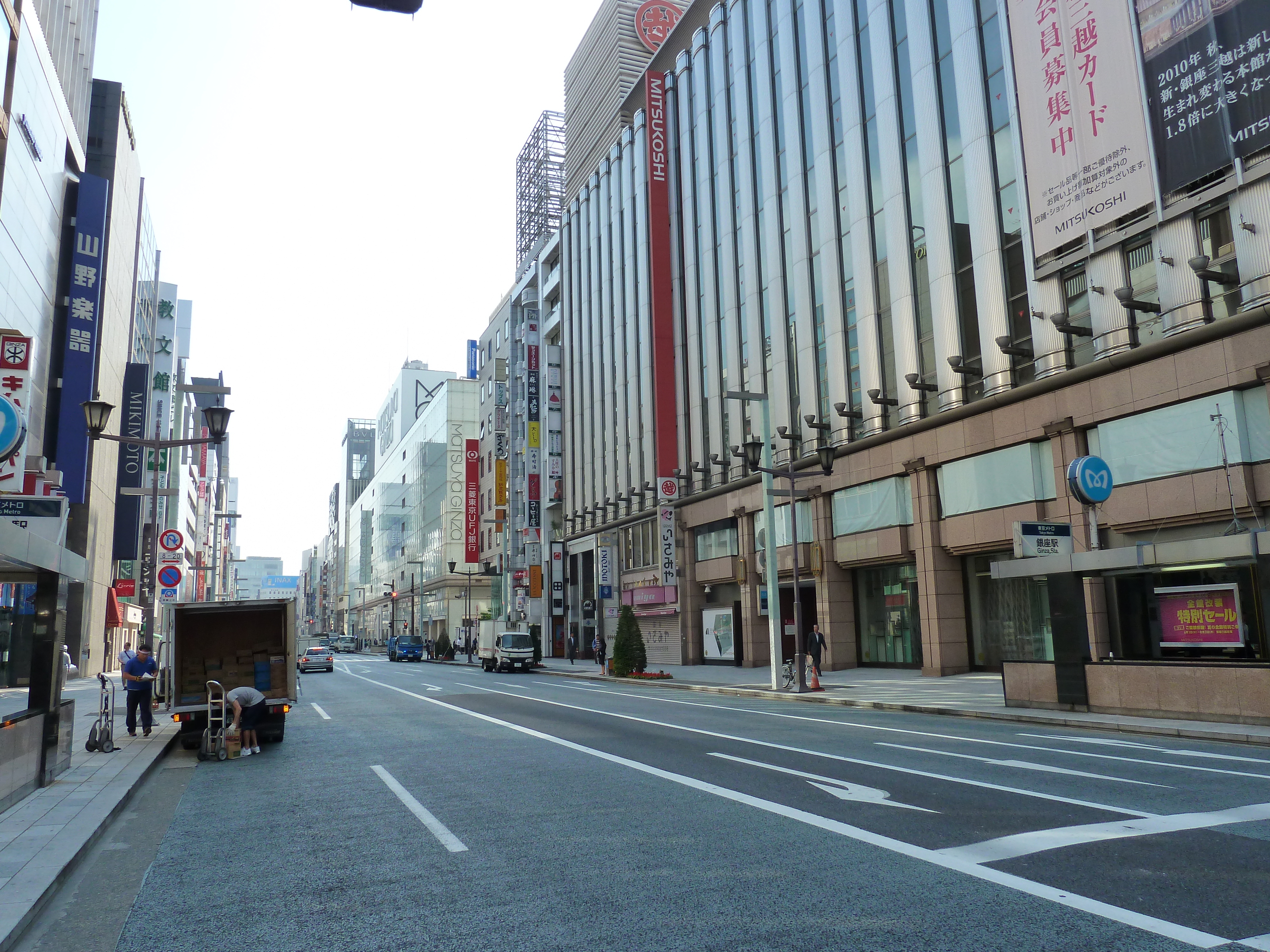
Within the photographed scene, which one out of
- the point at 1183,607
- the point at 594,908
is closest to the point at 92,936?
the point at 594,908

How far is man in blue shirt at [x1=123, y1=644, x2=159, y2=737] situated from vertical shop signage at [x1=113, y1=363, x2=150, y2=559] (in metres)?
40.1

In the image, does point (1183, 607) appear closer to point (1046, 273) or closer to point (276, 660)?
point (1046, 273)

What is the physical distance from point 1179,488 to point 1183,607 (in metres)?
3.84

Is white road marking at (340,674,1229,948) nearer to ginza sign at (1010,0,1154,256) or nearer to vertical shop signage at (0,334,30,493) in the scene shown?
vertical shop signage at (0,334,30,493)

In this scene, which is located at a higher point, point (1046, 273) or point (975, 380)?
point (1046, 273)

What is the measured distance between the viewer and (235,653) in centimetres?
1767

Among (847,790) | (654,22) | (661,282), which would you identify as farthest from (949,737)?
(654,22)

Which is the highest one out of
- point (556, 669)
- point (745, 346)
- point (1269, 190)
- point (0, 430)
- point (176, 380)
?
point (176, 380)

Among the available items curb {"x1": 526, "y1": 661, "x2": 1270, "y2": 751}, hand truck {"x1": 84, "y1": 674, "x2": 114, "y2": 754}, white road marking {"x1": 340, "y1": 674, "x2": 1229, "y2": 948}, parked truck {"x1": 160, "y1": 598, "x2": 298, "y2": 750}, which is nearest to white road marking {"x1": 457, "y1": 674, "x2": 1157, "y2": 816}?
white road marking {"x1": 340, "y1": 674, "x2": 1229, "y2": 948}

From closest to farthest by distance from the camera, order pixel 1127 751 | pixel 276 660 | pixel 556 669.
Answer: pixel 1127 751 → pixel 276 660 → pixel 556 669

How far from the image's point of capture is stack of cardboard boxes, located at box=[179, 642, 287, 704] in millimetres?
16641

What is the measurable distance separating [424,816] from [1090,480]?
14.2 m

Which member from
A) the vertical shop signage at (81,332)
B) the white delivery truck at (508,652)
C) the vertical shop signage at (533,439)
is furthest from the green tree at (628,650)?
the vertical shop signage at (533,439)

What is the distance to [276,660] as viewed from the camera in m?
16.6
